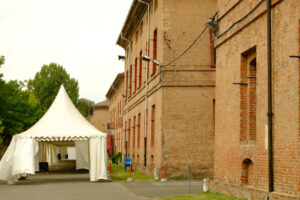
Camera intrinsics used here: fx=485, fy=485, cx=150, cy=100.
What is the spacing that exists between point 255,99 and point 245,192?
2538 millimetres

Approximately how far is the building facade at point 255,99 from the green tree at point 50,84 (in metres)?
56.2

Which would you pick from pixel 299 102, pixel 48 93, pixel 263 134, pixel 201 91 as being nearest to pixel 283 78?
pixel 299 102

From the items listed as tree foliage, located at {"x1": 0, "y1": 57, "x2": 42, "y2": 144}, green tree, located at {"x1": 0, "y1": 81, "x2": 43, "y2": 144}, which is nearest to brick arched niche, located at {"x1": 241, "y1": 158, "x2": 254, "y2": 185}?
tree foliage, located at {"x1": 0, "y1": 57, "x2": 42, "y2": 144}

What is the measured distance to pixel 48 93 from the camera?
69312 millimetres

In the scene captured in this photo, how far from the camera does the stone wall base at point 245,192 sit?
10171 mm

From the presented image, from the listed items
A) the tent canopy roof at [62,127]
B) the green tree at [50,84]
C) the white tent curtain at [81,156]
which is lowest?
the white tent curtain at [81,156]

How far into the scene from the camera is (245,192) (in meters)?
12.1

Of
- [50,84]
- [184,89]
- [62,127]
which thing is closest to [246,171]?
[184,89]

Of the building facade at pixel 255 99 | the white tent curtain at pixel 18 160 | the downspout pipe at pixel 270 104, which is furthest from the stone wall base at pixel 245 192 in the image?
the white tent curtain at pixel 18 160

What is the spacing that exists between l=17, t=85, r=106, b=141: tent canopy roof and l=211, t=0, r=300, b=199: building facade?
32.7 ft

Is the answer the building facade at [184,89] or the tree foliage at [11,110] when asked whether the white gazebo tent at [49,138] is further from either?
the tree foliage at [11,110]

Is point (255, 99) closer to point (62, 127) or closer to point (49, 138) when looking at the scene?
point (62, 127)

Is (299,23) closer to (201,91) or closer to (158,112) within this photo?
(201,91)

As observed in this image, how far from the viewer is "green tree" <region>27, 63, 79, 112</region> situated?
2702 inches
